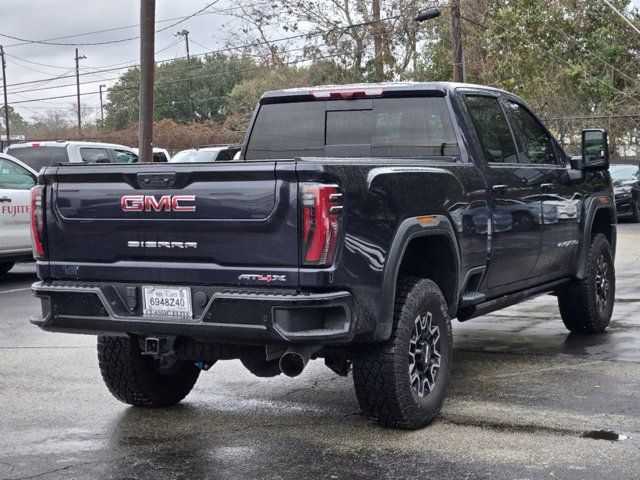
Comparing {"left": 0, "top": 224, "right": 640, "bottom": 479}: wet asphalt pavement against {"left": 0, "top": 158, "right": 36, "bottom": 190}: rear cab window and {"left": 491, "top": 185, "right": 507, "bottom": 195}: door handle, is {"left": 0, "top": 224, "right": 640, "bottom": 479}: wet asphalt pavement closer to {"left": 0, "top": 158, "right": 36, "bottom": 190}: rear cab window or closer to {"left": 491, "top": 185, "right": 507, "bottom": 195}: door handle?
{"left": 491, "top": 185, "right": 507, "bottom": 195}: door handle

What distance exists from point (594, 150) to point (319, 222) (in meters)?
3.98

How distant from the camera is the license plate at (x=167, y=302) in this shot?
5.21m

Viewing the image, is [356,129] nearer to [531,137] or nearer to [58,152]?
[531,137]

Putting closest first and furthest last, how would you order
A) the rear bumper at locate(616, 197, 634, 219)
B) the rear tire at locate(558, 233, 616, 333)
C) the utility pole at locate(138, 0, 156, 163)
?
1. the rear tire at locate(558, 233, 616, 333)
2. the utility pole at locate(138, 0, 156, 163)
3. the rear bumper at locate(616, 197, 634, 219)

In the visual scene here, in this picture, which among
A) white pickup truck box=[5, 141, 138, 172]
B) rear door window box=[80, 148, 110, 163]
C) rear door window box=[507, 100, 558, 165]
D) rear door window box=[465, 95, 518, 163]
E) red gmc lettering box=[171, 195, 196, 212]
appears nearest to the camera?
red gmc lettering box=[171, 195, 196, 212]

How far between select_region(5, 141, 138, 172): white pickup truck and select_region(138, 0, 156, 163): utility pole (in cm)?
62

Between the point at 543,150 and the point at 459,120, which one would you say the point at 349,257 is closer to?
the point at 459,120

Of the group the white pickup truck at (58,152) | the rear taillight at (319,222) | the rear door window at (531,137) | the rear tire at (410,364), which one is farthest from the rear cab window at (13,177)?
the rear taillight at (319,222)

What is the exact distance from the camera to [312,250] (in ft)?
16.1

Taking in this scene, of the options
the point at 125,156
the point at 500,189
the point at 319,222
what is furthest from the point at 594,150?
the point at 125,156

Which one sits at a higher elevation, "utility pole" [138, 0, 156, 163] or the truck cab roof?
"utility pole" [138, 0, 156, 163]

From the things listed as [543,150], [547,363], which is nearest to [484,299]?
[547,363]

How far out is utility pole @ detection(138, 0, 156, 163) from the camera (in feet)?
58.5

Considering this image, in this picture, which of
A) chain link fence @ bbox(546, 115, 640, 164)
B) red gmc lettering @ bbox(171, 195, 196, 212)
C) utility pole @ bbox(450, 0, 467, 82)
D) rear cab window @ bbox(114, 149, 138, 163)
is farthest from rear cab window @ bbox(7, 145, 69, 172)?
chain link fence @ bbox(546, 115, 640, 164)
